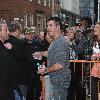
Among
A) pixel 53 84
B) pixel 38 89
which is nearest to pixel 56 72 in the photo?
pixel 53 84

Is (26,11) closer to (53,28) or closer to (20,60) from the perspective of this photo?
(20,60)

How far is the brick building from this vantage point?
36.8 m

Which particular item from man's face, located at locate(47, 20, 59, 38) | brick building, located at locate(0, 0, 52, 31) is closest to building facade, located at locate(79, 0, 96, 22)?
brick building, located at locate(0, 0, 52, 31)

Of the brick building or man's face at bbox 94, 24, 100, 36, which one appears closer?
man's face at bbox 94, 24, 100, 36

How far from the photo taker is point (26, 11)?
4328 centimetres

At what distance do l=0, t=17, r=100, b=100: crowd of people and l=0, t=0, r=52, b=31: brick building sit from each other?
19.7m

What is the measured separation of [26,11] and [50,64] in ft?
121

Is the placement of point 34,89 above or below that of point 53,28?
below

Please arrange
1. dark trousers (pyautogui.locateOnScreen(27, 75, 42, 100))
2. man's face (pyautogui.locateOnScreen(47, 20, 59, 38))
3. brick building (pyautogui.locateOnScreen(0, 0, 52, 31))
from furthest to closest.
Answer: brick building (pyautogui.locateOnScreen(0, 0, 52, 31))
dark trousers (pyautogui.locateOnScreen(27, 75, 42, 100))
man's face (pyautogui.locateOnScreen(47, 20, 59, 38))

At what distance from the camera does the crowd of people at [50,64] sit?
20.5 feet

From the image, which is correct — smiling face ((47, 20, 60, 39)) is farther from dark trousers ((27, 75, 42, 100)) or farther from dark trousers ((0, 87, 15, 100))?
dark trousers ((27, 75, 42, 100))

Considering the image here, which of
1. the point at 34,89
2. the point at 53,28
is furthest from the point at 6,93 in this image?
the point at 34,89


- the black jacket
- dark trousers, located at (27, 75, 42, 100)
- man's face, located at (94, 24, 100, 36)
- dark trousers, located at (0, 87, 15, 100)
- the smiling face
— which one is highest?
the smiling face

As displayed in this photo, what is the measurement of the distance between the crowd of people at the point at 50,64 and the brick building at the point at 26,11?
1965 cm
